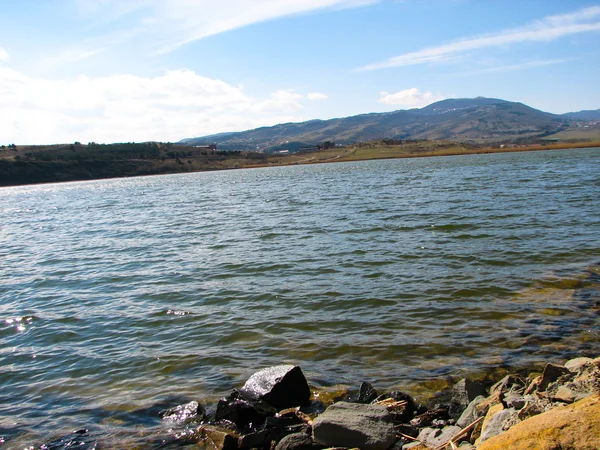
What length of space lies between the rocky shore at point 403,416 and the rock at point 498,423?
0.6 inches

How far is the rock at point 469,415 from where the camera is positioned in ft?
24.0

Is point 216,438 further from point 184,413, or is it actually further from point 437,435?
point 437,435

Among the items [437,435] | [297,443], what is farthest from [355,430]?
[437,435]

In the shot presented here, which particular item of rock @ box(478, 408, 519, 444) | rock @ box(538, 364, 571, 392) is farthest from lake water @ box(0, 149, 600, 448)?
rock @ box(478, 408, 519, 444)

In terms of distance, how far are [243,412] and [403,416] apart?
289cm

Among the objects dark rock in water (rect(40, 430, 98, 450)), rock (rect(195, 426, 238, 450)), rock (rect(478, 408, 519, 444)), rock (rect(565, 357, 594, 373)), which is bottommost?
dark rock in water (rect(40, 430, 98, 450))

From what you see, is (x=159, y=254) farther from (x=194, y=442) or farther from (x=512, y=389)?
(x=512, y=389)

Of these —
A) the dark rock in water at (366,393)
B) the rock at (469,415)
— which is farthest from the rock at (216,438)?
the rock at (469,415)

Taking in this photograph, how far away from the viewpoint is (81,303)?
17641 millimetres

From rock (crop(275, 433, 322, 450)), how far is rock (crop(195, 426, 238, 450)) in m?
0.94

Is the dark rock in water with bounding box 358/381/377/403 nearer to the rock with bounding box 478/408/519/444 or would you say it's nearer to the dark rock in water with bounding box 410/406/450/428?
the dark rock in water with bounding box 410/406/450/428

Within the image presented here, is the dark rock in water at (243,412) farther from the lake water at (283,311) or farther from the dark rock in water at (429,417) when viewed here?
the dark rock in water at (429,417)

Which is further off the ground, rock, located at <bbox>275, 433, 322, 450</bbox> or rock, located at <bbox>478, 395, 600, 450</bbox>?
rock, located at <bbox>478, 395, 600, 450</bbox>

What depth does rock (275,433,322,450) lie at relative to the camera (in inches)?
284
